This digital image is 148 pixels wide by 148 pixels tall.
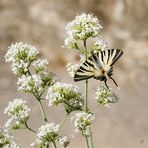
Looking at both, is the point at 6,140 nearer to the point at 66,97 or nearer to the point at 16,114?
the point at 16,114

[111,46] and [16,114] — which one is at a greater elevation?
[111,46]

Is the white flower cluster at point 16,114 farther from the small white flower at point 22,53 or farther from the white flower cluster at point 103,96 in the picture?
the white flower cluster at point 103,96

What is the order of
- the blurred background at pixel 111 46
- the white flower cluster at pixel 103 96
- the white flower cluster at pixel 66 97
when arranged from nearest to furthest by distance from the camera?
the white flower cluster at pixel 66 97
the white flower cluster at pixel 103 96
the blurred background at pixel 111 46

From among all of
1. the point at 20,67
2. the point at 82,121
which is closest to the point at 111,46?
the point at 20,67

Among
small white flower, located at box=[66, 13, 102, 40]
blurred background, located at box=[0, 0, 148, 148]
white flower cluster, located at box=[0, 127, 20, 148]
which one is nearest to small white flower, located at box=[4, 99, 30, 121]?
A: white flower cluster, located at box=[0, 127, 20, 148]

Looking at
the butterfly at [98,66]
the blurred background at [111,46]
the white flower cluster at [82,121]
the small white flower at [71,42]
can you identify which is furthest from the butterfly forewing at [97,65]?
the blurred background at [111,46]

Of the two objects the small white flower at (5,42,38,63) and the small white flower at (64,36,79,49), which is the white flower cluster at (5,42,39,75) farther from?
the small white flower at (64,36,79,49)
